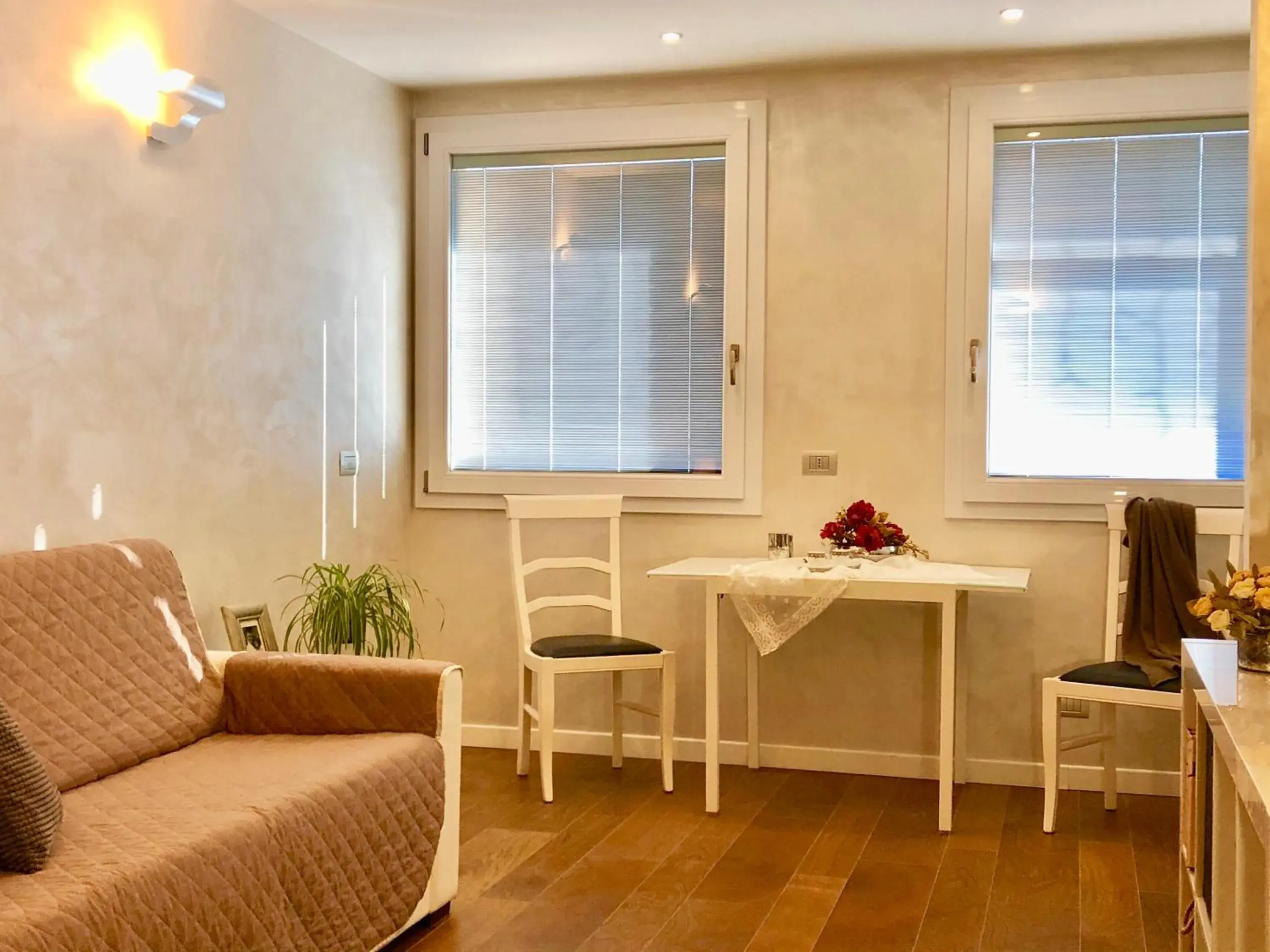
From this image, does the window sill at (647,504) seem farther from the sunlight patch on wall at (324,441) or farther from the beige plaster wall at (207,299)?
the sunlight patch on wall at (324,441)

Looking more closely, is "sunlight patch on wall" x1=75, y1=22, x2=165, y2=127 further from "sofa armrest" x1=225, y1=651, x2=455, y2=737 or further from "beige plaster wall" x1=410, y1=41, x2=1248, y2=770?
"beige plaster wall" x1=410, y1=41, x2=1248, y2=770

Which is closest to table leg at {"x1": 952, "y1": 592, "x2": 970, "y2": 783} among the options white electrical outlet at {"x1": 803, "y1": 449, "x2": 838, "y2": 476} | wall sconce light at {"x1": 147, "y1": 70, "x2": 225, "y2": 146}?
white electrical outlet at {"x1": 803, "y1": 449, "x2": 838, "y2": 476}

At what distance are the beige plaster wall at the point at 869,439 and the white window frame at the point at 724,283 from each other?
0.06 meters

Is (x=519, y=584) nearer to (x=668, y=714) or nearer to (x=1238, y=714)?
(x=668, y=714)

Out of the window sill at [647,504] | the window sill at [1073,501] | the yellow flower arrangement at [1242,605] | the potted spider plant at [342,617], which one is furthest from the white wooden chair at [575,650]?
the yellow flower arrangement at [1242,605]

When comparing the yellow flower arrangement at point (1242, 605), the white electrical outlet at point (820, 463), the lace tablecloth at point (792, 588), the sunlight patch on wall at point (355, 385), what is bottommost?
the lace tablecloth at point (792, 588)

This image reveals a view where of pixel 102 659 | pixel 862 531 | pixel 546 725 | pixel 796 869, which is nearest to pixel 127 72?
pixel 102 659

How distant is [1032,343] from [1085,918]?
199 centimetres

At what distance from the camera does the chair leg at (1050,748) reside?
386 cm

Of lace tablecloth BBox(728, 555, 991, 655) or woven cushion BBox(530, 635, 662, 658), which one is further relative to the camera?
woven cushion BBox(530, 635, 662, 658)

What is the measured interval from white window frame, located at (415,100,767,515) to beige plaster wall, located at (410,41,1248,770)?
60mm

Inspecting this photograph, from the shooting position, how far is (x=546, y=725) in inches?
163

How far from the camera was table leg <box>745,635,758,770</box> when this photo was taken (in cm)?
459

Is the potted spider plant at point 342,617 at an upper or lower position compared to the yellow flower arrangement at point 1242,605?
lower
